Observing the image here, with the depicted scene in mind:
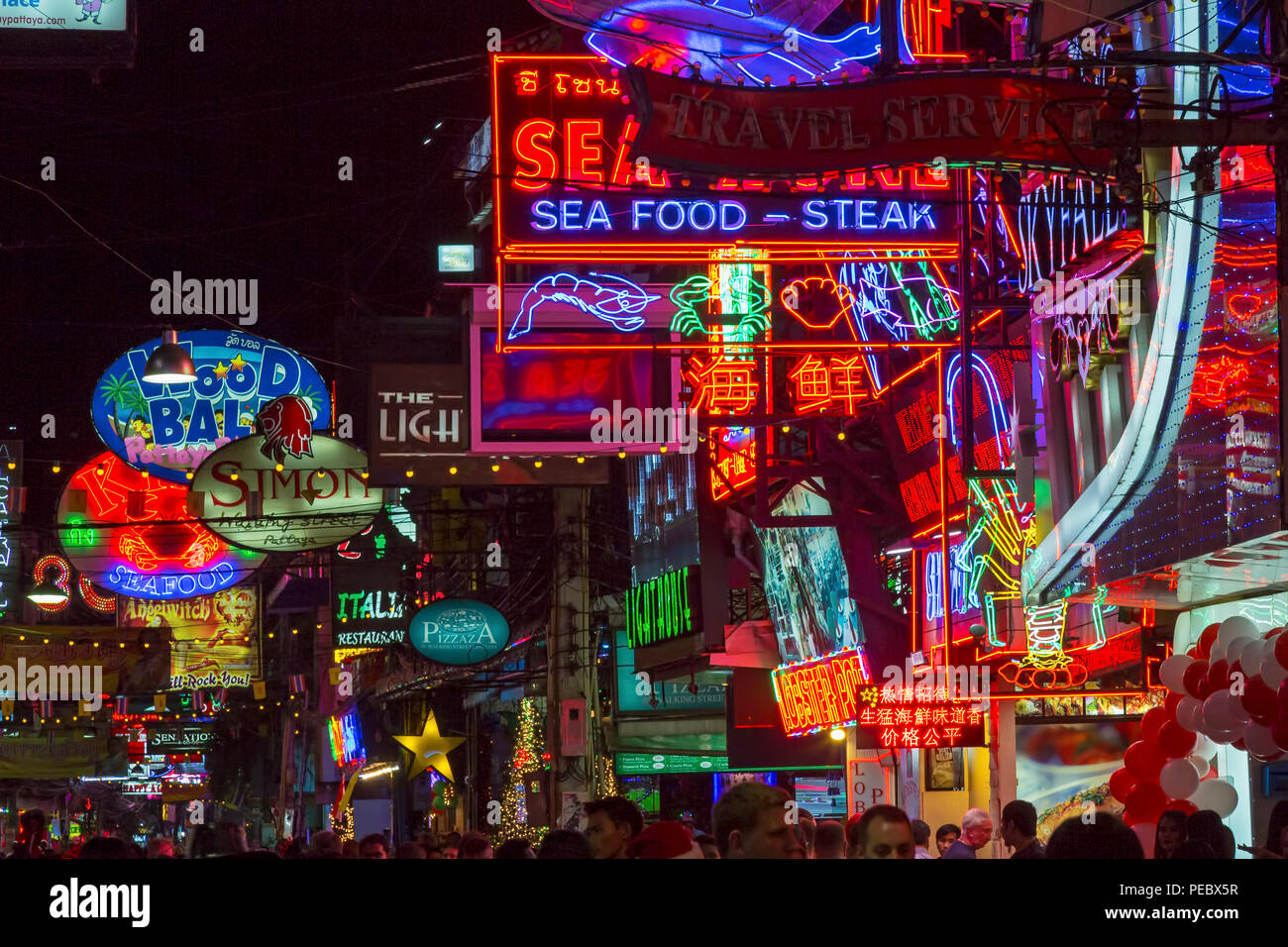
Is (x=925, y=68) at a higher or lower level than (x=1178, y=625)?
higher

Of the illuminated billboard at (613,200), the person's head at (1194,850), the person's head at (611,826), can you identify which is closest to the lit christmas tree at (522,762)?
the illuminated billboard at (613,200)

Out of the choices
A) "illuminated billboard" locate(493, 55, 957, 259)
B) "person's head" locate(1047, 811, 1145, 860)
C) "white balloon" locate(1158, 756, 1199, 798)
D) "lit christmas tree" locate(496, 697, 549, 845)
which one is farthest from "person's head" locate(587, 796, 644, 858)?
"lit christmas tree" locate(496, 697, 549, 845)

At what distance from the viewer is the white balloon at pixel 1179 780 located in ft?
39.1

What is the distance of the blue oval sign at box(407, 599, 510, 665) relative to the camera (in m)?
20.9

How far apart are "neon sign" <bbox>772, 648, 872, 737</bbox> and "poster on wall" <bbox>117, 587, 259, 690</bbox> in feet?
47.7


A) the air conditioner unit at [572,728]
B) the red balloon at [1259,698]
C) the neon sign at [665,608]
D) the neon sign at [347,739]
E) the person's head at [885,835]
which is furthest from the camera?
the neon sign at [347,739]

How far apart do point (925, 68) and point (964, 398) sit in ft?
11.2

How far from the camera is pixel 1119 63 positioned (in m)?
10.6

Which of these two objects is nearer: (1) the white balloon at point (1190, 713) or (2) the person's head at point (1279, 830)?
(2) the person's head at point (1279, 830)

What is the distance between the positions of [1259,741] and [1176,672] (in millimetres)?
1819

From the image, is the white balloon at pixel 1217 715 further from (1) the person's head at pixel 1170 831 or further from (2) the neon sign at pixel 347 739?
(2) the neon sign at pixel 347 739

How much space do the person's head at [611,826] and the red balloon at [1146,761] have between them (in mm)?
5254
